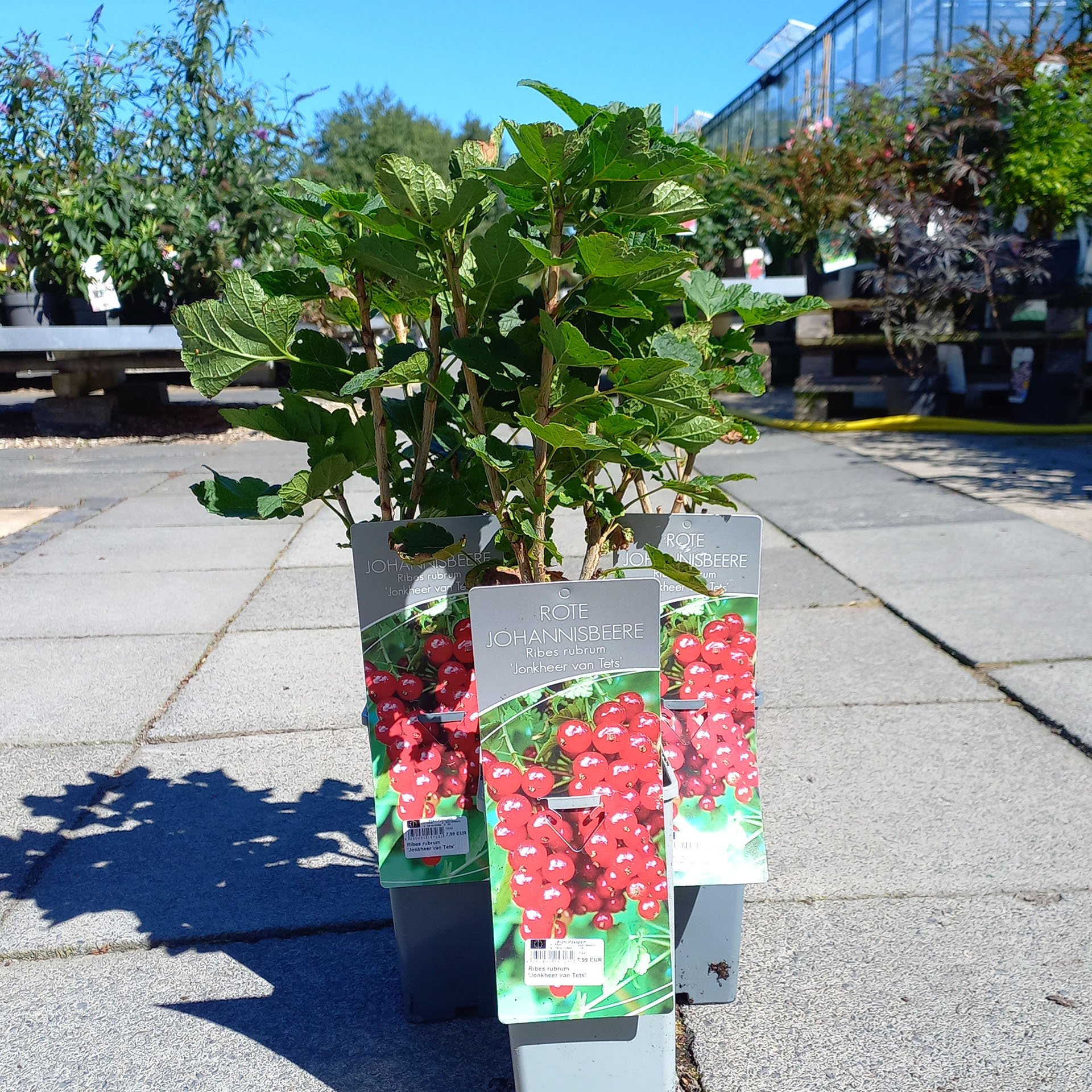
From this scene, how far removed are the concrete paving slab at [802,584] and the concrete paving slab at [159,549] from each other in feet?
8.10

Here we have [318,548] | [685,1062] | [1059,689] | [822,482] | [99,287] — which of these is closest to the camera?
[685,1062]

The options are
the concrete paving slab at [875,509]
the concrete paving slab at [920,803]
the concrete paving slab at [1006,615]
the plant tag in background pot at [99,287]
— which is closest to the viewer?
the concrete paving slab at [920,803]

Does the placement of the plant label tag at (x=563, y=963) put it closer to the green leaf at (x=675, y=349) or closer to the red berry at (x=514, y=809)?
the red berry at (x=514, y=809)

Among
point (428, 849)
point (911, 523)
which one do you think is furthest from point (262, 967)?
point (911, 523)

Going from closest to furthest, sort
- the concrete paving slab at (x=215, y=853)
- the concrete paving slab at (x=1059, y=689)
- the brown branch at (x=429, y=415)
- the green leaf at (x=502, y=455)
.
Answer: the green leaf at (x=502, y=455), the brown branch at (x=429, y=415), the concrete paving slab at (x=215, y=853), the concrete paving slab at (x=1059, y=689)

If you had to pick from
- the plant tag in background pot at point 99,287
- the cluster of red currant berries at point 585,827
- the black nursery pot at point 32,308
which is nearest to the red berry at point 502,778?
the cluster of red currant berries at point 585,827

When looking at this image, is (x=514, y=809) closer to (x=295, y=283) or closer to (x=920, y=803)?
(x=295, y=283)

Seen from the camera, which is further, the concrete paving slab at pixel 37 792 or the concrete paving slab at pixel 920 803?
the concrete paving slab at pixel 37 792

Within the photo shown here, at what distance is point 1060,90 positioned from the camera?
8.27m

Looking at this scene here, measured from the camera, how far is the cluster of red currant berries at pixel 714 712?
69.6 inches

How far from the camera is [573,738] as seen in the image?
1477 mm

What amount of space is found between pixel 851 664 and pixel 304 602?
231cm

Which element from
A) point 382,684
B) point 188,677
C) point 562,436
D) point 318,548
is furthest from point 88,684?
point 562,436

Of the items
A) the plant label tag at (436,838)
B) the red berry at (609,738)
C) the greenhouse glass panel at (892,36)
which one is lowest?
the plant label tag at (436,838)
